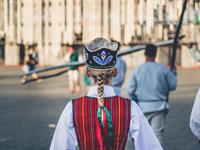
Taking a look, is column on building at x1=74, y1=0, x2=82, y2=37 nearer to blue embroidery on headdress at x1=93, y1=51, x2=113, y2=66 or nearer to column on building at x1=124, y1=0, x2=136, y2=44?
column on building at x1=124, y1=0, x2=136, y2=44

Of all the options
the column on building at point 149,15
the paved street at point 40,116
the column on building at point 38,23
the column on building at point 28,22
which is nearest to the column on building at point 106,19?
the column on building at point 149,15

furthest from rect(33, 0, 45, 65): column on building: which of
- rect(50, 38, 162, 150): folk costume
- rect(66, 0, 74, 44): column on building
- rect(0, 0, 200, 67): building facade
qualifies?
rect(50, 38, 162, 150): folk costume

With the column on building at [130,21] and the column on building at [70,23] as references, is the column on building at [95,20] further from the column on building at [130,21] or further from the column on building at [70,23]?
the column on building at [130,21]

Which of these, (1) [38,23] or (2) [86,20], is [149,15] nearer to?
(2) [86,20]

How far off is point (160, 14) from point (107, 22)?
66 centimetres

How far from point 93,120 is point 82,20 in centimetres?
521

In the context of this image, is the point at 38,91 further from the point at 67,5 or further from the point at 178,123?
the point at 67,5

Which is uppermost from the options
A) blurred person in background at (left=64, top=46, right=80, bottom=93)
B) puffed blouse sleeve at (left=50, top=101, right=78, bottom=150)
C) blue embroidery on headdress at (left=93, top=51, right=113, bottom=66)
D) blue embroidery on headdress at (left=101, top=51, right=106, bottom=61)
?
blue embroidery on headdress at (left=101, top=51, right=106, bottom=61)

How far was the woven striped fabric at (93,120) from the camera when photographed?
431 centimetres

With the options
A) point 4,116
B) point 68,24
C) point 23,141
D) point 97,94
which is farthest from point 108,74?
point 4,116

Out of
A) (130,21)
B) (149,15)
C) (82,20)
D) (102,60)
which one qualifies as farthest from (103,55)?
(130,21)

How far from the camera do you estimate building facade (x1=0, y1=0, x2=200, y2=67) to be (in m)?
8.88

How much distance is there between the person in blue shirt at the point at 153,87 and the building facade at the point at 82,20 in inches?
31.7

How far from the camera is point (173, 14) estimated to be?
9875 millimetres
